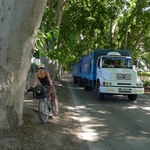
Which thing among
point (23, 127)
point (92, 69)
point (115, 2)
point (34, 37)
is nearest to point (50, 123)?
point (23, 127)

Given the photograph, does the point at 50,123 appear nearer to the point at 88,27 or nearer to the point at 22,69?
the point at 22,69

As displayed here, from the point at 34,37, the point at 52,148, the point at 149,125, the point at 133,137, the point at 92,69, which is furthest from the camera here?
the point at 92,69

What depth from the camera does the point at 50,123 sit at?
8.49m

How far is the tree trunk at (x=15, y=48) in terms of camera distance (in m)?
6.18

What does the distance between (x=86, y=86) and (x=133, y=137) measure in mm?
14239

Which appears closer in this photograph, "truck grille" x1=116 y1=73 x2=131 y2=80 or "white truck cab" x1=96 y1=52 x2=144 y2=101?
"white truck cab" x1=96 y1=52 x2=144 y2=101

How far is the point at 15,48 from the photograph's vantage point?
648 centimetres

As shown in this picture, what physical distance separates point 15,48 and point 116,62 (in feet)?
34.6

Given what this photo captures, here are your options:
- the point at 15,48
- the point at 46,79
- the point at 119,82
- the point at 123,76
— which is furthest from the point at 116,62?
the point at 15,48

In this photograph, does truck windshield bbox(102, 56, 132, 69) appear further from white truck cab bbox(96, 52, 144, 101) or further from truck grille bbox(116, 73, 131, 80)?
truck grille bbox(116, 73, 131, 80)

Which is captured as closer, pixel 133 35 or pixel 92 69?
pixel 92 69

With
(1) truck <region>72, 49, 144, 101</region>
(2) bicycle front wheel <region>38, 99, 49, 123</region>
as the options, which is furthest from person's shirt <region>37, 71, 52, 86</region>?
(1) truck <region>72, 49, 144, 101</region>

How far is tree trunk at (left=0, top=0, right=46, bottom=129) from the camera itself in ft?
20.3

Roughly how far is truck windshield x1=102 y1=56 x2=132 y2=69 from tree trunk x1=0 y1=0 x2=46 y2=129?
9.86 metres
